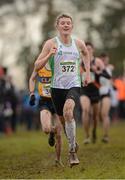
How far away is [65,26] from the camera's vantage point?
11281mm

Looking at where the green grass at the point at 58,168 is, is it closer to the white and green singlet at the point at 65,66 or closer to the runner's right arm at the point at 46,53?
the white and green singlet at the point at 65,66

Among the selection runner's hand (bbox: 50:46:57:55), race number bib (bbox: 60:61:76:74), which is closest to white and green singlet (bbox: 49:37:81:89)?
race number bib (bbox: 60:61:76:74)

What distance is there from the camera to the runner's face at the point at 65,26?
37.0ft

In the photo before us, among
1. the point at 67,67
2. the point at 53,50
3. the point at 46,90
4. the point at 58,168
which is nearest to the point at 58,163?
the point at 58,168

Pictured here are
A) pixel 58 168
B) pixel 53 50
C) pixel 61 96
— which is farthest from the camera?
pixel 58 168

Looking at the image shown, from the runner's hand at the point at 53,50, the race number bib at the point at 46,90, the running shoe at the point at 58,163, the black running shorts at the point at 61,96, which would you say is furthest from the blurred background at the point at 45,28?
the runner's hand at the point at 53,50

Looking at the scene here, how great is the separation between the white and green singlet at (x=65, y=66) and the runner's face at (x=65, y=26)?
0.60 feet

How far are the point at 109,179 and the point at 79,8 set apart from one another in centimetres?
4240

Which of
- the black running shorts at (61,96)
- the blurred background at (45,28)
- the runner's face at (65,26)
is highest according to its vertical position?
the blurred background at (45,28)

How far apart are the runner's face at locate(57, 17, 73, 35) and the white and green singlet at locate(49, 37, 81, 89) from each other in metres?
0.18

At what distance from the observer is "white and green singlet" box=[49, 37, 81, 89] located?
11.2 meters

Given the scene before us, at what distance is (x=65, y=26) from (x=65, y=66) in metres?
0.66

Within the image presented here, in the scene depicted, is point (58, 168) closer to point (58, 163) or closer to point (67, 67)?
point (58, 163)

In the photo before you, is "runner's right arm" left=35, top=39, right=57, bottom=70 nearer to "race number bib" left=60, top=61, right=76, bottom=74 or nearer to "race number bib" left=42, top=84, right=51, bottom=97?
"race number bib" left=60, top=61, right=76, bottom=74
